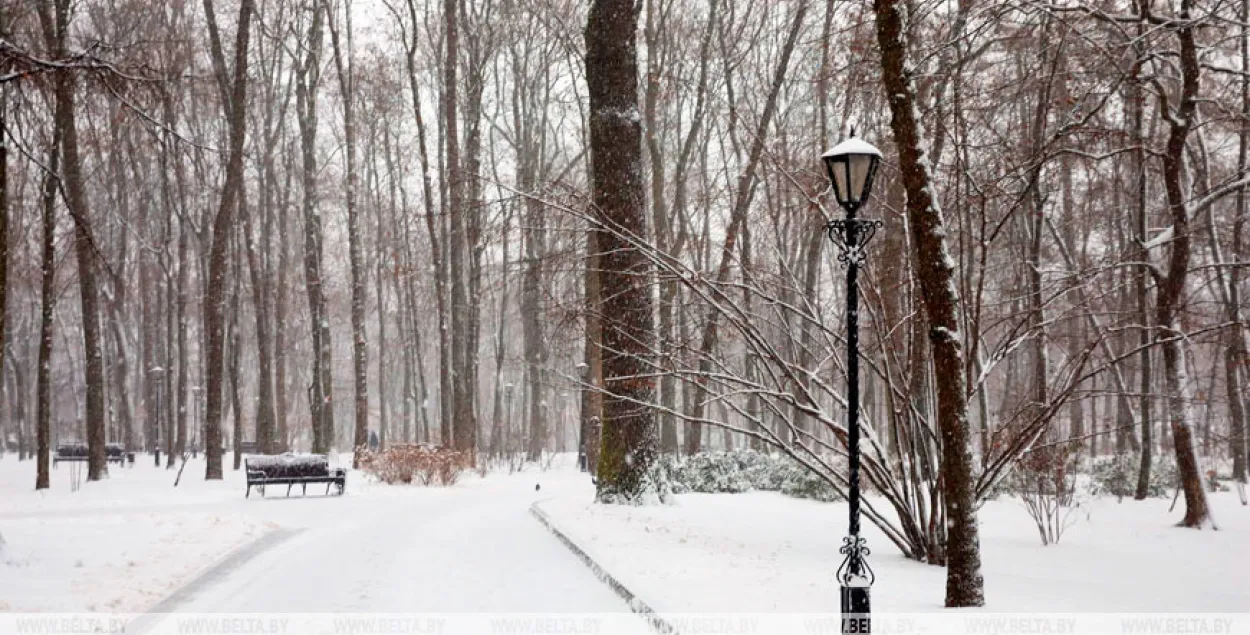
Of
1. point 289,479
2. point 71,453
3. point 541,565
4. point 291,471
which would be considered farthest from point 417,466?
point 71,453

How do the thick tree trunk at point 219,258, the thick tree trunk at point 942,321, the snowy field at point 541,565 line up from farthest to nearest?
the thick tree trunk at point 219,258
the thick tree trunk at point 942,321
the snowy field at point 541,565

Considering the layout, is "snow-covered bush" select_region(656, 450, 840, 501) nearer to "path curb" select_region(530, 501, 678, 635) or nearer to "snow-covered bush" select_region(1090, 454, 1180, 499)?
"snow-covered bush" select_region(1090, 454, 1180, 499)

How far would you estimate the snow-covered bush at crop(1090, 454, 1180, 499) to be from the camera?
70.0ft

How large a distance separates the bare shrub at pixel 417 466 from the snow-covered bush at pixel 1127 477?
14.1 m

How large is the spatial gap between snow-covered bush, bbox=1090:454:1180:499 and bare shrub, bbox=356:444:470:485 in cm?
1406

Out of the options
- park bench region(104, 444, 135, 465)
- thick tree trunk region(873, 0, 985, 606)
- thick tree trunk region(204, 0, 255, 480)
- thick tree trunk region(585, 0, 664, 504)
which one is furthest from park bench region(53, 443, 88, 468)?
thick tree trunk region(873, 0, 985, 606)

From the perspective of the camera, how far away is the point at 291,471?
20.8 m

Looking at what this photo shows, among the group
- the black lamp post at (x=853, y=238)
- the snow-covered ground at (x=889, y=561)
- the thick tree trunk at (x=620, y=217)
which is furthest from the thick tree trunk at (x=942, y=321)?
the thick tree trunk at (x=620, y=217)

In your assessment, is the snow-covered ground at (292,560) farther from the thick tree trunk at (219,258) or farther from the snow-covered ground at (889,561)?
the thick tree trunk at (219,258)

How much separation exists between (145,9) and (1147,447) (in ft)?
83.0

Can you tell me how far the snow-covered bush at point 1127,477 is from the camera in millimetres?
21328

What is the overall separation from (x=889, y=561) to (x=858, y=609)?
478 centimetres

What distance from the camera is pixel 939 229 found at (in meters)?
8.16

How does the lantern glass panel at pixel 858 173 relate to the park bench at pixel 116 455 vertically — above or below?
above
